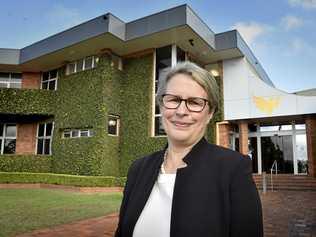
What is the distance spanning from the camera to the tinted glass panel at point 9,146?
709 inches

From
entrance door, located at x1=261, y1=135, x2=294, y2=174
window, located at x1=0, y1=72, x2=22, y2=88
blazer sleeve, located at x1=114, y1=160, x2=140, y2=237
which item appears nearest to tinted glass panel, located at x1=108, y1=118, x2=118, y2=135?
window, located at x1=0, y1=72, x2=22, y2=88

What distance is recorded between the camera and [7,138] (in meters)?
18.2

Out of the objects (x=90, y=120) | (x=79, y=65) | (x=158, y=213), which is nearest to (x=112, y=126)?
(x=90, y=120)

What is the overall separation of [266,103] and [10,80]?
15.2 metres

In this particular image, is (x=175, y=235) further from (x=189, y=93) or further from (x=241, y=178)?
(x=189, y=93)

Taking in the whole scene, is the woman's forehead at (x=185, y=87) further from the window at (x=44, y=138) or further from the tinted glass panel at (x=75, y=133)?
the window at (x=44, y=138)

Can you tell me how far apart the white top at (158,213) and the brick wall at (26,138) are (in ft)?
59.3

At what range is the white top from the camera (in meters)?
1.41

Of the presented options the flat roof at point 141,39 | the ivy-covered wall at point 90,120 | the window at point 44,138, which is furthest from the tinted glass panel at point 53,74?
the window at point 44,138

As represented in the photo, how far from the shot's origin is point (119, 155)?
15492 mm

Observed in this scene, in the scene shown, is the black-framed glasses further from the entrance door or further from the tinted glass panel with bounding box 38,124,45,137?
the tinted glass panel with bounding box 38,124,45,137

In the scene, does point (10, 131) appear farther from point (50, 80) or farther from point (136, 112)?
point (136, 112)

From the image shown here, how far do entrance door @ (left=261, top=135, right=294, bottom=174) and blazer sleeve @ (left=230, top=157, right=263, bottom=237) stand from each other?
1622 centimetres

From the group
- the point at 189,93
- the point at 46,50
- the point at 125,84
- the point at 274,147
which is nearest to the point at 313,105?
the point at 274,147
